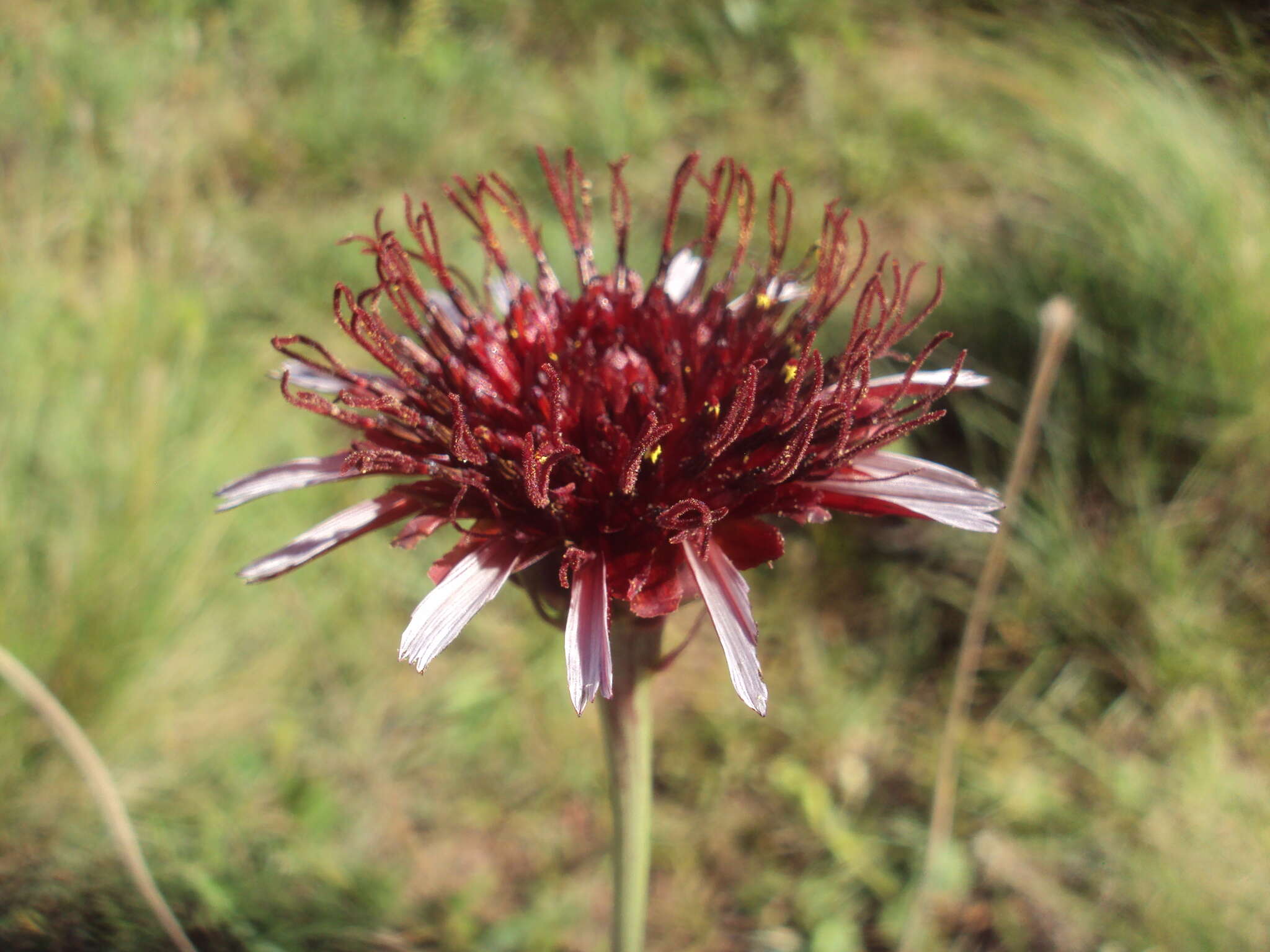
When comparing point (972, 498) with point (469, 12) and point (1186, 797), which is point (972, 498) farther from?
point (469, 12)

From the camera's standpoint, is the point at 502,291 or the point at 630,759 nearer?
the point at 630,759

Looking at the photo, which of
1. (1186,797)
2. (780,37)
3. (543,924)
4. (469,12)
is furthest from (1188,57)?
(469,12)

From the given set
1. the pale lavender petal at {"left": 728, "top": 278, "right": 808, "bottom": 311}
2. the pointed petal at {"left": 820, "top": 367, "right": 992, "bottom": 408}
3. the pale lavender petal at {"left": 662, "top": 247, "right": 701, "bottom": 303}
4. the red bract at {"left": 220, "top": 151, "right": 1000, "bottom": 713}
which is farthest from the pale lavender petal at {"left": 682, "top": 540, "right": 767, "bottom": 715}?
the pale lavender petal at {"left": 662, "top": 247, "right": 701, "bottom": 303}

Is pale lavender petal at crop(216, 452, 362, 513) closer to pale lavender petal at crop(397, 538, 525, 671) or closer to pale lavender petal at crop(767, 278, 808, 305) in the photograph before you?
pale lavender petal at crop(397, 538, 525, 671)

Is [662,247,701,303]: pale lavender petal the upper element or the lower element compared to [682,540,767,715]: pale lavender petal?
upper

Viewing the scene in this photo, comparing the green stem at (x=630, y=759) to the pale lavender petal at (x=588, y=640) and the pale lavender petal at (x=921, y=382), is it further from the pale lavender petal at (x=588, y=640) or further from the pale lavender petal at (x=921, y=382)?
the pale lavender petal at (x=921, y=382)

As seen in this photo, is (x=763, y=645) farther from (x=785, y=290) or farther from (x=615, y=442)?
(x=615, y=442)

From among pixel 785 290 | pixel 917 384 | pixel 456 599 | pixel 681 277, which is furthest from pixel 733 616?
pixel 681 277
